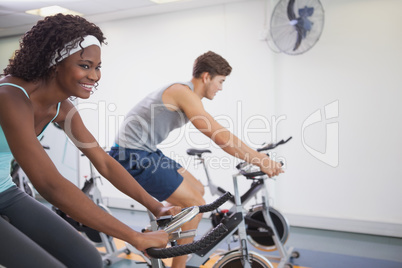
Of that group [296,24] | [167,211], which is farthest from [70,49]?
A: [296,24]

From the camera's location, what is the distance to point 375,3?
3.29 m

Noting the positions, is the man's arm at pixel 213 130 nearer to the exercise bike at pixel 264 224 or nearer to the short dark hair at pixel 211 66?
the short dark hair at pixel 211 66

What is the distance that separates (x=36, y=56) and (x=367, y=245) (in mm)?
3095

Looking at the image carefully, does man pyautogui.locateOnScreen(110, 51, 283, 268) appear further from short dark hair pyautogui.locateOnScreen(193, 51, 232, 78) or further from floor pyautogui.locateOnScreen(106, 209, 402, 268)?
floor pyautogui.locateOnScreen(106, 209, 402, 268)

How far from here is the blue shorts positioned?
2.06 metres

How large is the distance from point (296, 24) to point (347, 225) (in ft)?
6.35

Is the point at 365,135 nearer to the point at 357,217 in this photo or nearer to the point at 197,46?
the point at 357,217

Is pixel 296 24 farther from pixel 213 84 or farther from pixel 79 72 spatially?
pixel 79 72

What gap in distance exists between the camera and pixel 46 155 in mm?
1005

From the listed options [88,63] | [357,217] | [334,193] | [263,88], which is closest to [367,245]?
[357,217]

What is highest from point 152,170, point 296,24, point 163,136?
point 296,24

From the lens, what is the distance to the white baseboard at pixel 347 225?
3402 millimetres

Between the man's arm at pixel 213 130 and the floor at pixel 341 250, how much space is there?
→ 4.20 feet

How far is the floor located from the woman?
1.96m
